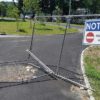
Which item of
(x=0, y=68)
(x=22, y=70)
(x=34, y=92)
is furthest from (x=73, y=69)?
(x=34, y=92)

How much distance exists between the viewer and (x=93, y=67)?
15.7 meters

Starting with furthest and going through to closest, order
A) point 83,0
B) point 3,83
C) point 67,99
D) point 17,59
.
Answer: point 83,0, point 17,59, point 3,83, point 67,99

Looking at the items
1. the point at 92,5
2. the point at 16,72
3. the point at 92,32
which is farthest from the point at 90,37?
the point at 92,5

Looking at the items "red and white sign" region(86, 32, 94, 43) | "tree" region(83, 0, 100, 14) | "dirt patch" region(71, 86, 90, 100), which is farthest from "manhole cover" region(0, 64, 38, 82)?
"tree" region(83, 0, 100, 14)

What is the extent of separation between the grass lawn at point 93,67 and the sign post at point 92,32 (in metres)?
1.49

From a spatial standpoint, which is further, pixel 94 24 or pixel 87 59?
pixel 87 59

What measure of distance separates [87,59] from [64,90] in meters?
6.23

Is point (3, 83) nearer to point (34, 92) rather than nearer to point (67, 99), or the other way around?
point (34, 92)

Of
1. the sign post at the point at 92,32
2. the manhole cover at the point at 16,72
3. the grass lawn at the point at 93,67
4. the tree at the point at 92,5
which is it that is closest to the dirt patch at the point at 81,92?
the grass lawn at the point at 93,67

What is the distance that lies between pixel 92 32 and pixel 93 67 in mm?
3656

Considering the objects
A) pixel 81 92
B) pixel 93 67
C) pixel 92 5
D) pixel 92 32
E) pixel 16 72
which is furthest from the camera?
pixel 92 5

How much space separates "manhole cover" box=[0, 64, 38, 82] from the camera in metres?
13.5

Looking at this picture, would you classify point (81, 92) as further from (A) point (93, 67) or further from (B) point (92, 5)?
(B) point (92, 5)

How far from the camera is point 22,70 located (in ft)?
49.4
